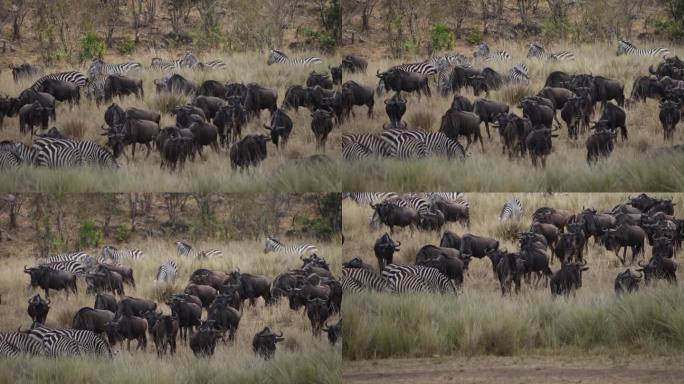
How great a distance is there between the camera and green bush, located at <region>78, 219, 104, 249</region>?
1194 centimetres

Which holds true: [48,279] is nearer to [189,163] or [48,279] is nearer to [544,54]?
[189,163]

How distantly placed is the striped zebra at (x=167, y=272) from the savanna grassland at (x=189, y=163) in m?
0.84

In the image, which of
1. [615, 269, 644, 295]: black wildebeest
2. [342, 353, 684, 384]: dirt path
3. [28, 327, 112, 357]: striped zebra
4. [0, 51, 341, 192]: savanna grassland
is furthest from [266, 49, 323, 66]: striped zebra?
[615, 269, 644, 295]: black wildebeest

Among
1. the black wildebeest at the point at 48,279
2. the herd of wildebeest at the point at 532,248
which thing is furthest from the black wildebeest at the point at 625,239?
the black wildebeest at the point at 48,279

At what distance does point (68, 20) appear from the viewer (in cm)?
1251

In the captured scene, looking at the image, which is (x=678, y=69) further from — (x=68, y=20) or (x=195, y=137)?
(x=68, y=20)

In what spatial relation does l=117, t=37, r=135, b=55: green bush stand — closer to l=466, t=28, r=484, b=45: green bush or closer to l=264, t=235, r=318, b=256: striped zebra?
l=264, t=235, r=318, b=256: striped zebra

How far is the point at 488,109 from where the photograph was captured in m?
12.5

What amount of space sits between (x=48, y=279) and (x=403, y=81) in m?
4.40

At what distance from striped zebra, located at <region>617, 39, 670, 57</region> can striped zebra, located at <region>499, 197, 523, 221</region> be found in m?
2.06

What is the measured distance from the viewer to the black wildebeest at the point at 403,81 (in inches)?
497

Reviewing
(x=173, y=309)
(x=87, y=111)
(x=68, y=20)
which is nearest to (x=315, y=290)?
(x=173, y=309)

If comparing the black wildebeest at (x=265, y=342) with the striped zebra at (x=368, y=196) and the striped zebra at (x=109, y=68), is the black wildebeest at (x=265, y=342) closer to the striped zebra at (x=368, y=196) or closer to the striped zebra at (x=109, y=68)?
the striped zebra at (x=368, y=196)

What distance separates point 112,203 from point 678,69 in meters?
6.36
